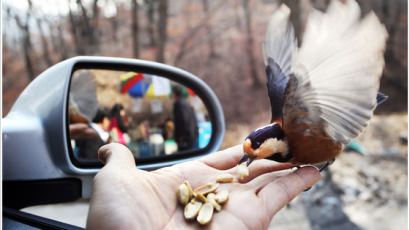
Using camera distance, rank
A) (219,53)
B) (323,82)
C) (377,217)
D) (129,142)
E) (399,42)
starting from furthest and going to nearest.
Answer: (219,53)
(399,42)
(377,217)
(129,142)
(323,82)

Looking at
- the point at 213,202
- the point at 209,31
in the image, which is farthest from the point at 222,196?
the point at 209,31

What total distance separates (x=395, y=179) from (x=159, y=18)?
9.29 ft

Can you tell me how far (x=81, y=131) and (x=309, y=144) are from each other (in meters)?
0.65

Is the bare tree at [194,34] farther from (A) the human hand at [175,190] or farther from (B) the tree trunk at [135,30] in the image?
(A) the human hand at [175,190]

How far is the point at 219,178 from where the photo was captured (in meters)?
0.89

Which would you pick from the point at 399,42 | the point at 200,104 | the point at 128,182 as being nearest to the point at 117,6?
the point at 200,104

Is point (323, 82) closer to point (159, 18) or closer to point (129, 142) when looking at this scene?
point (129, 142)

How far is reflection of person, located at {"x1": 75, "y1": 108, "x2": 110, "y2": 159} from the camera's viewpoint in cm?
103

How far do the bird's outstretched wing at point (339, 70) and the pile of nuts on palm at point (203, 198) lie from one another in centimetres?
20

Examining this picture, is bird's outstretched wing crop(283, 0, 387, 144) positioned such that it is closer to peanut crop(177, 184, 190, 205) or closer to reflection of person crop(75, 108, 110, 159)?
peanut crop(177, 184, 190, 205)

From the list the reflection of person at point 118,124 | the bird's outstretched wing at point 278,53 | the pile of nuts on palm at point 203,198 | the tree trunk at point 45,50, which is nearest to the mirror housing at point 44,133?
the reflection of person at point 118,124

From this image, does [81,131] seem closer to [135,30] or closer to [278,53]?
[278,53]

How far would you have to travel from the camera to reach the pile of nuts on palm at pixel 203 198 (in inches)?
29.8

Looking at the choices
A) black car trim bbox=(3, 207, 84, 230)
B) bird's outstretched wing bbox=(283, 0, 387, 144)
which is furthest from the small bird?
black car trim bbox=(3, 207, 84, 230)
